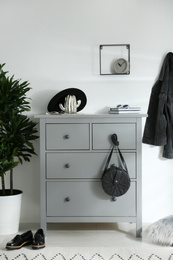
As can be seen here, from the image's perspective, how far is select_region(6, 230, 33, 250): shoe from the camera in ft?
9.55

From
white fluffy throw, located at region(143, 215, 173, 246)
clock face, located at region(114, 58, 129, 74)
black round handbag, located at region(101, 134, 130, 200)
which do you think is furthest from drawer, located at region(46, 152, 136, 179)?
clock face, located at region(114, 58, 129, 74)

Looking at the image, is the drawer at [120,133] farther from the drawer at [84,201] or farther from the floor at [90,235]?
the floor at [90,235]

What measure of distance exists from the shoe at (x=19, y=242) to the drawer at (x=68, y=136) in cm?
74

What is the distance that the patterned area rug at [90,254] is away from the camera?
2.75m

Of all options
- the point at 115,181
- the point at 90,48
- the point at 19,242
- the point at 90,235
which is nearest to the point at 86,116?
the point at 115,181

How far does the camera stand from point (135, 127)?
10.4ft

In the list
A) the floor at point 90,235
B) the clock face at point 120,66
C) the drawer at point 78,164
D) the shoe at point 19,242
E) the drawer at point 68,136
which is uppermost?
the clock face at point 120,66

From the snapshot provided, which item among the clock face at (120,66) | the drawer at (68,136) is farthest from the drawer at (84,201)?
the clock face at (120,66)

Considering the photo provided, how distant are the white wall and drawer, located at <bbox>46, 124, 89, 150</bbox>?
520 millimetres

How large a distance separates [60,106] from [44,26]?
2.69 feet

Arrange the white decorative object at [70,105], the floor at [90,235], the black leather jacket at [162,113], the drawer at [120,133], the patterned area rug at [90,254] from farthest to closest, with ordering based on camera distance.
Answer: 1. the black leather jacket at [162,113]
2. the white decorative object at [70,105]
3. the drawer at [120,133]
4. the floor at [90,235]
5. the patterned area rug at [90,254]

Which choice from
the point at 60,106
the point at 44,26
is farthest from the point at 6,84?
the point at 44,26

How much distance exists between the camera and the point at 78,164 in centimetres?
322

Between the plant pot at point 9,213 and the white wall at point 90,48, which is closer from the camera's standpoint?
the plant pot at point 9,213
